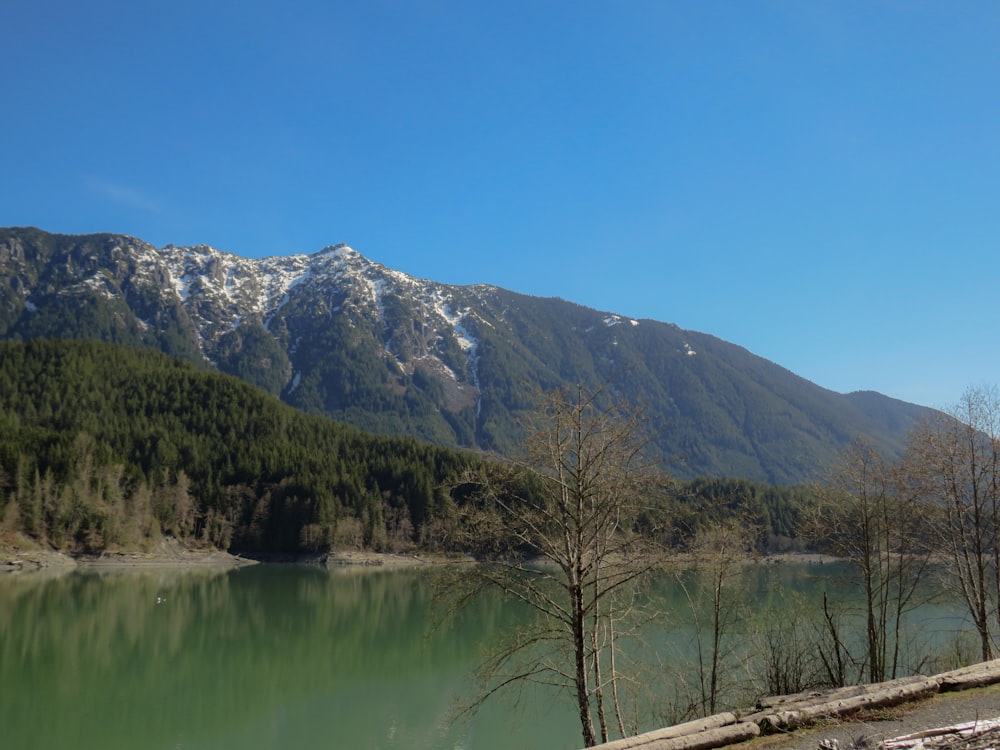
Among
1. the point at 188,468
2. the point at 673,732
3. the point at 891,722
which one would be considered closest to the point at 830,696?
the point at 891,722

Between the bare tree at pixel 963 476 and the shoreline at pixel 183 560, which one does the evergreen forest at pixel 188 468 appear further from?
the bare tree at pixel 963 476

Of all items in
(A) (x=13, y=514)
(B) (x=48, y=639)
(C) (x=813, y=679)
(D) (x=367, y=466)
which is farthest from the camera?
(D) (x=367, y=466)

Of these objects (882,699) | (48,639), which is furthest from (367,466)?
(882,699)

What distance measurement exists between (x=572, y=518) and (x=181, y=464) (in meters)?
140

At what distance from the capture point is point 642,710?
21.8 m

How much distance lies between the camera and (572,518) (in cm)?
1515

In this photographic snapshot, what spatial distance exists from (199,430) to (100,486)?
46.2 m

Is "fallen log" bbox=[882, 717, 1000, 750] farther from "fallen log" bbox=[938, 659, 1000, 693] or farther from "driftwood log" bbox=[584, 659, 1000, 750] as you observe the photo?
"fallen log" bbox=[938, 659, 1000, 693]

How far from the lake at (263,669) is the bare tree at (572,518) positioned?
176 centimetres

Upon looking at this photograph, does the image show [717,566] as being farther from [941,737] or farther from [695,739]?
[941,737]

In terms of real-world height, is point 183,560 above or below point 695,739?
below

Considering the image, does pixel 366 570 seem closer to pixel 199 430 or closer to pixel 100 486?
pixel 100 486

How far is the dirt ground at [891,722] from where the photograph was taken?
8.66m

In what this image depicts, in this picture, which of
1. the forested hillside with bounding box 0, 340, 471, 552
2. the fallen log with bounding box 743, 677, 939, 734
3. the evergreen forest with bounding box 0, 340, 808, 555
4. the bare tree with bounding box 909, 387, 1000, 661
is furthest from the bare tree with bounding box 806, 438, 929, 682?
the forested hillside with bounding box 0, 340, 471, 552
